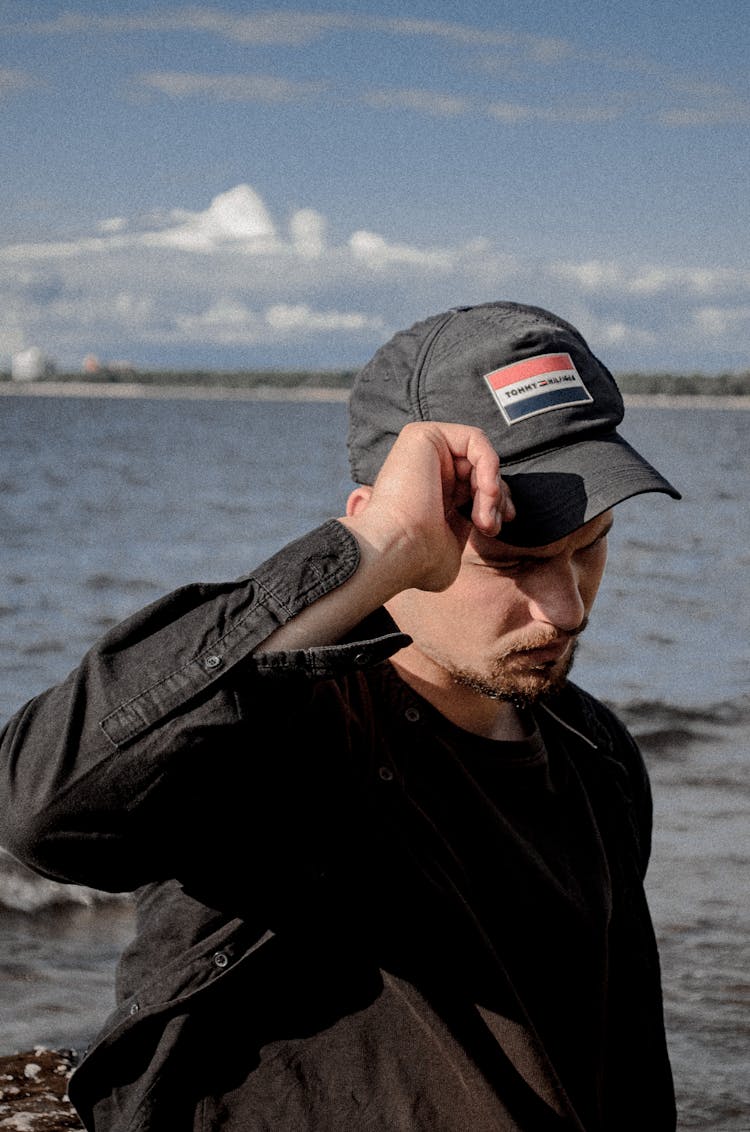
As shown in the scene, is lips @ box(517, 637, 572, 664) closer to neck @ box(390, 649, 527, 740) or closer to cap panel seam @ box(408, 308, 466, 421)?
neck @ box(390, 649, 527, 740)

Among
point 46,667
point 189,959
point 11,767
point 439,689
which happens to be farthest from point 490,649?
point 46,667

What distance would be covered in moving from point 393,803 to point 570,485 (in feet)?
1.97

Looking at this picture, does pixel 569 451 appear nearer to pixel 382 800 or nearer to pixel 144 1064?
pixel 382 800

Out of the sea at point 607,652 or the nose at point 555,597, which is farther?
the sea at point 607,652

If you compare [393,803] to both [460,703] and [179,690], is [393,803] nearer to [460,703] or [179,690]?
A: [460,703]

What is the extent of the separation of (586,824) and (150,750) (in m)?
0.96

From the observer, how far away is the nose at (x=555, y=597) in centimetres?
247

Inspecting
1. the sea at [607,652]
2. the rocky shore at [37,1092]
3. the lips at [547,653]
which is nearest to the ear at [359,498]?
the lips at [547,653]

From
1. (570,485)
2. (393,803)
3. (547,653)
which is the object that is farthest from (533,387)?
(393,803)

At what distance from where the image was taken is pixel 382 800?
2.30m

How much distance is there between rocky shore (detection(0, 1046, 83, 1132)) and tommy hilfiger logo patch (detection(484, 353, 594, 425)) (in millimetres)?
2445

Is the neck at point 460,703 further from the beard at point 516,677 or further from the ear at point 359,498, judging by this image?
the ear at point 359,498

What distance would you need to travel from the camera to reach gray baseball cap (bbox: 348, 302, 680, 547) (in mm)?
2428

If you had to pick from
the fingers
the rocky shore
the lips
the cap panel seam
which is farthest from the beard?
the rocky shore
